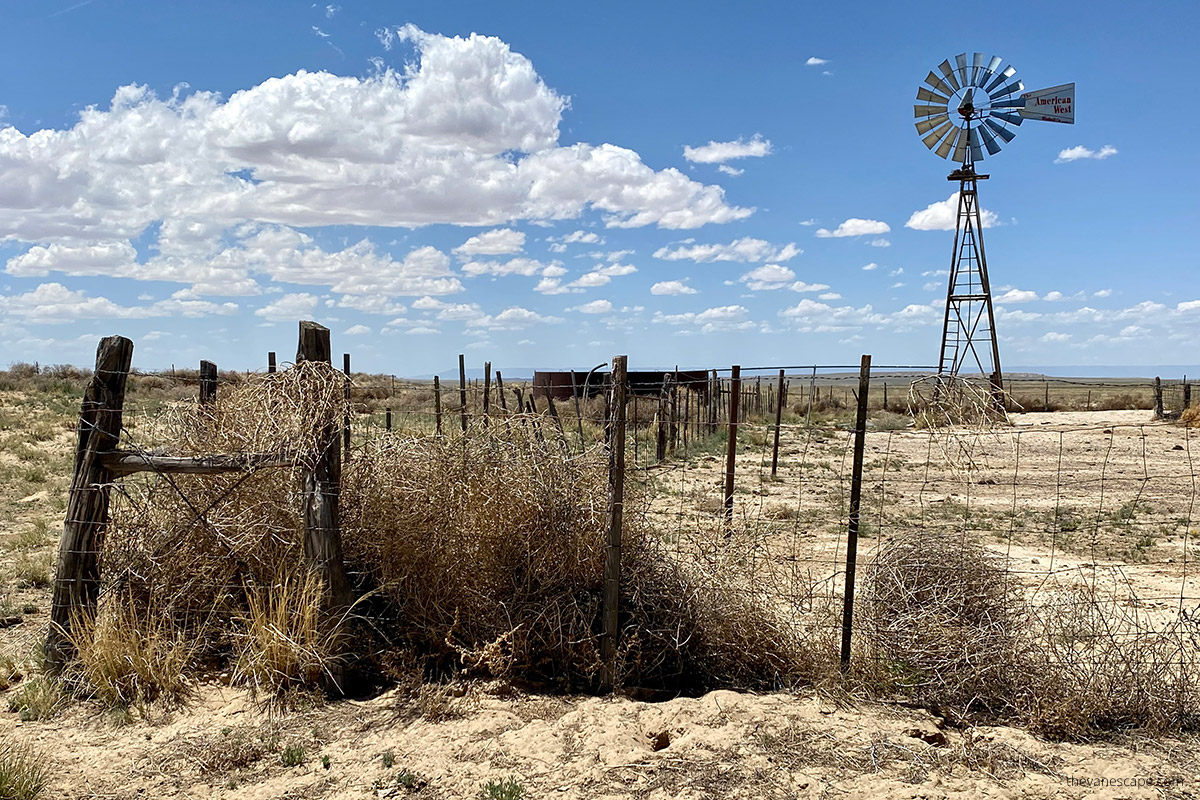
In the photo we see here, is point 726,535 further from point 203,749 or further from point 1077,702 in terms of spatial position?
point 203,749

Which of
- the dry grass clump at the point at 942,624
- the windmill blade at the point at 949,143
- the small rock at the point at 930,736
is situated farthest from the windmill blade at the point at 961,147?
the small rock at the point at 930,736

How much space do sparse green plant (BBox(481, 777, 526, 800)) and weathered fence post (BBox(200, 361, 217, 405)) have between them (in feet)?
12.0

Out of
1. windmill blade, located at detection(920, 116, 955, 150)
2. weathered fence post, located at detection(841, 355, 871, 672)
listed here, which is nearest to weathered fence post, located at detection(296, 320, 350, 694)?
weathered fence post, located at detection(841, 355, 871, 672)

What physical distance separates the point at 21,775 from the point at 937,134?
1097 inches

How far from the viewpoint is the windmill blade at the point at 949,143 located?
26.4m

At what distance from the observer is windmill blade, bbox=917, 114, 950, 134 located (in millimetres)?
26344

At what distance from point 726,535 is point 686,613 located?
2.70 ft

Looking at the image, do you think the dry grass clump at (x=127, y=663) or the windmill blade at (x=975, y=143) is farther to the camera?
the windmill blade at (x=975, y=143)

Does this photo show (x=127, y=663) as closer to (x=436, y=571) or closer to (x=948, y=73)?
(x=436, y=571)

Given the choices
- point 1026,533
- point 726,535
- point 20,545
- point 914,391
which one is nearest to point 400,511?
point 726,535

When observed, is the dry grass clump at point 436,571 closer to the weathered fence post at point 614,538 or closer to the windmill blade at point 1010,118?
the weathered fence post at point 614,538

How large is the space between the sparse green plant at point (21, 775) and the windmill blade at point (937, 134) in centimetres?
2753

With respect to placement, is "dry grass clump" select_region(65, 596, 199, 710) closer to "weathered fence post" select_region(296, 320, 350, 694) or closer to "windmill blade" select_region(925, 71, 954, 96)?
"weathered fence post" select_region(296, 320, 350, 694)

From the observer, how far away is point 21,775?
386 cm
